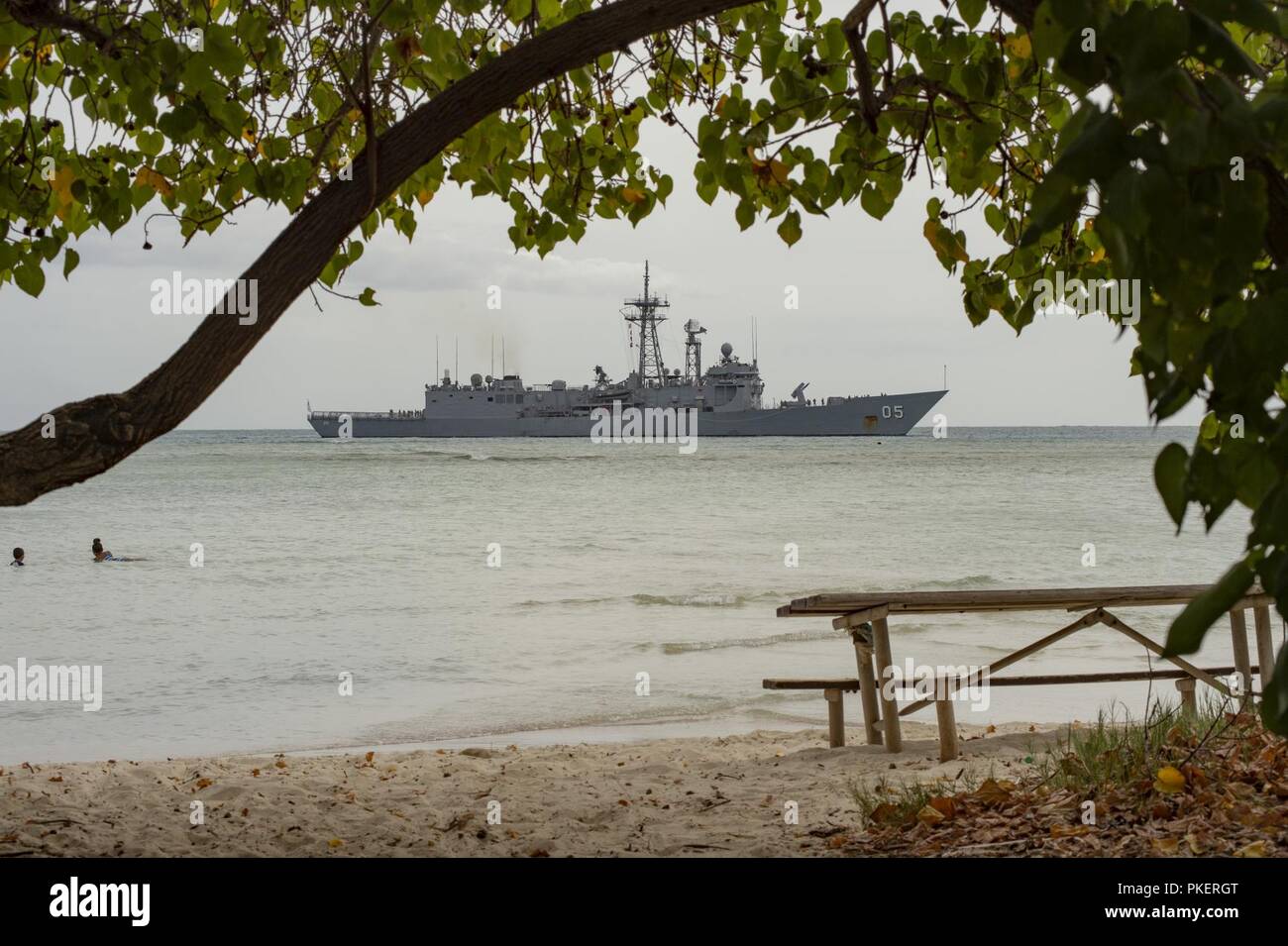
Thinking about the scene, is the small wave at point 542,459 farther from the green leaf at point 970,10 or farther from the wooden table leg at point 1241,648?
the green leaf at point 970,10

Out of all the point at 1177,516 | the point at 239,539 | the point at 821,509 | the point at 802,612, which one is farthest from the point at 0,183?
the point at 821,509

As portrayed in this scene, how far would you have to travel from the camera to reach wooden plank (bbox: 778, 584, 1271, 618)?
197 inches

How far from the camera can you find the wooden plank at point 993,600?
5007 mm

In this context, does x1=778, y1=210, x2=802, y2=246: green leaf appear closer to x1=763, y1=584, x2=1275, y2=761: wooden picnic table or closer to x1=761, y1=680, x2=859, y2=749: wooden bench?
x1=763, y1=584, x2=1275, y2=761: wooden picnic table

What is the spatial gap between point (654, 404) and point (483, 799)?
68347mm

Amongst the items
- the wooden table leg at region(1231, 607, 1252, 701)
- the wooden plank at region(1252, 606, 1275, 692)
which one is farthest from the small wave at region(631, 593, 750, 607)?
the wooden plank at region(1252, 606, 1275, 692)

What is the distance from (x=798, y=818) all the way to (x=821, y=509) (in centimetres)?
2447

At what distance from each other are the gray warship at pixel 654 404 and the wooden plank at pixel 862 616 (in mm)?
66160

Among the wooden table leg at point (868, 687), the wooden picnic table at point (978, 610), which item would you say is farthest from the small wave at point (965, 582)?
the wooden picnic table at point (978, 610)

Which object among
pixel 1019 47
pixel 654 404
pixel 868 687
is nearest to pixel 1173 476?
pixel 1019 47

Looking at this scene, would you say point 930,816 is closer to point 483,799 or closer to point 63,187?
point 483,799

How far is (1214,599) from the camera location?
115 cm

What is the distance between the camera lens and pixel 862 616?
5.35 metres

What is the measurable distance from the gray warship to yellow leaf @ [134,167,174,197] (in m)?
66.9
